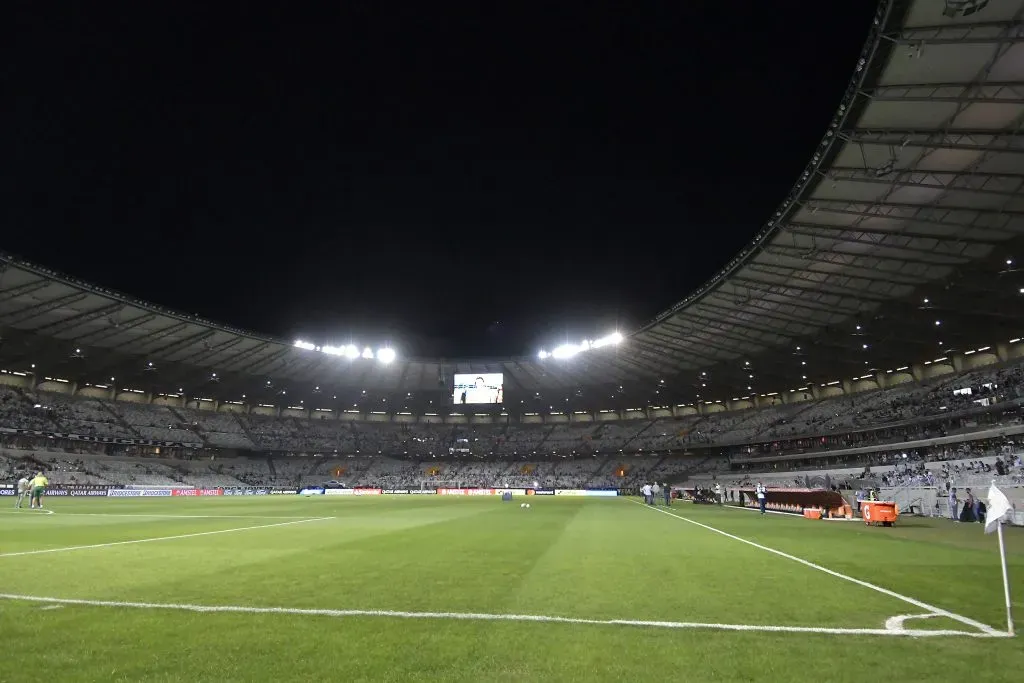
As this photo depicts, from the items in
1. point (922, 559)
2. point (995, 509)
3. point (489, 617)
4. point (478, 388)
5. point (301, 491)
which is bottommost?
point (301, 491)

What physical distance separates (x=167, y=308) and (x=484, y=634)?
58210 millimetres

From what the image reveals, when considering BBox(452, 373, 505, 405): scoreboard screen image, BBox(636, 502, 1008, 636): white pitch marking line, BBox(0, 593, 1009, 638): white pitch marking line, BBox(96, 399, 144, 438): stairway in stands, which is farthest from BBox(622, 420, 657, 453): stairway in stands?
BBox(0, 593, 1009, 638): white pitch marking line

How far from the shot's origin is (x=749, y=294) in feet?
152

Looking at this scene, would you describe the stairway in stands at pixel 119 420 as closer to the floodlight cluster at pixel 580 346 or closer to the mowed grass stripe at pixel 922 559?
the floodlight cluster at pixel 580 346

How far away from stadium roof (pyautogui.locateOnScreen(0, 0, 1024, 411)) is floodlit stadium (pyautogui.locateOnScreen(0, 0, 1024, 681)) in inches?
8.1

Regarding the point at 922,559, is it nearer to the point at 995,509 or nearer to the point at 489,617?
the point at 995,509

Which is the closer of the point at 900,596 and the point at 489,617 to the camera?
the point at 489,617

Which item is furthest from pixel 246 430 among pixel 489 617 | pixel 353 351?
pixel 489 617

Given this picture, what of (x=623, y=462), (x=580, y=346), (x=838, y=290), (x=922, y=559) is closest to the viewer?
(x=922, y=559)

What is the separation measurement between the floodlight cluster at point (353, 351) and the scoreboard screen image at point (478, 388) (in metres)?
11.1

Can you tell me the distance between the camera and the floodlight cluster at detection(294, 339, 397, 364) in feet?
246

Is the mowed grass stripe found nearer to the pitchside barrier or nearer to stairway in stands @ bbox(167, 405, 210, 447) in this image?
the pitchside barrier

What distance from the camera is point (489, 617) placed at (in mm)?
6953

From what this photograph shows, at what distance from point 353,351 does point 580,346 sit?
31.9 m
